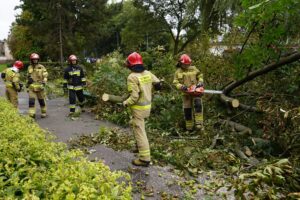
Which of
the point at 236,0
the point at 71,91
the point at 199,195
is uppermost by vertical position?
the point at 236,0

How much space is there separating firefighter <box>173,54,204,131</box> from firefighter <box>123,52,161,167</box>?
1.95 meters

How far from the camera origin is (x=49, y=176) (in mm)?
3119

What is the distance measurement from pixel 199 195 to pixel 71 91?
614 cm

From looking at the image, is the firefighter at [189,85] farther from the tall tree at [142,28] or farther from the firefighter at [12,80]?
the tall tree at [142,28]

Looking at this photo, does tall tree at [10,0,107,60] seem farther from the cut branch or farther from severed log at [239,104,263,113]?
severed log at [239,104,263,113]

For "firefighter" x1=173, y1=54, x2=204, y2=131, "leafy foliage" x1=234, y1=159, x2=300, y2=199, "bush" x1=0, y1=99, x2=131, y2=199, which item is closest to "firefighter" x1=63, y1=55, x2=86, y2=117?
"firefighter" x1=173, y1=54, x2=204, y2=131

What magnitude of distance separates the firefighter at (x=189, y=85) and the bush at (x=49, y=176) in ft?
12.4

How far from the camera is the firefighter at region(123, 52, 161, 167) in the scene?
552 cm

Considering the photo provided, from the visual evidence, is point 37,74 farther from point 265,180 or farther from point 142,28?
point 142,28

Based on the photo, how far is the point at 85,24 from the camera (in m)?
27.2

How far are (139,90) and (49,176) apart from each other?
2675 mm

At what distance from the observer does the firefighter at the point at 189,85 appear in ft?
24.6

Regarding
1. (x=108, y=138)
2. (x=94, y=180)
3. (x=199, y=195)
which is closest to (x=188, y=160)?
(x=199, y=195)

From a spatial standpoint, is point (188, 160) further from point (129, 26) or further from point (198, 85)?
point (129, 26)
